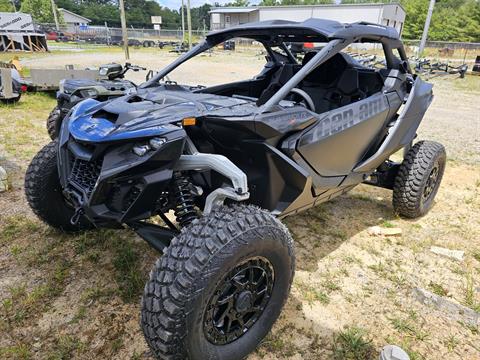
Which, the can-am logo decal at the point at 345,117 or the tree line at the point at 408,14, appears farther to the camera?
the tree line at the point at 408,14

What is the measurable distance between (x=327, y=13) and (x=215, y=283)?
5363cm

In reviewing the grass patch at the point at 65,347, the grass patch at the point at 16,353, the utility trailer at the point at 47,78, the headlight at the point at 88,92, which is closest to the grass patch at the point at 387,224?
the grass patch at the point at 65,347

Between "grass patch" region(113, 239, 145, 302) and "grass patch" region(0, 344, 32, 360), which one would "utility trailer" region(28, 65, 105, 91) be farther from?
"grass patch" region(0, 344, 32, 360)

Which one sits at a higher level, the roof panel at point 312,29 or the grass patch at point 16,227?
the roof panel at point 312,29

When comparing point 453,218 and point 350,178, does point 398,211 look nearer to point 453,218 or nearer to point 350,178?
point 453,218

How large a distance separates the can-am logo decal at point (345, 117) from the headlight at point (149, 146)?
1021mm

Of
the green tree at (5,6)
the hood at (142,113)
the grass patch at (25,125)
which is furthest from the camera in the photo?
the green tree at (5,6)

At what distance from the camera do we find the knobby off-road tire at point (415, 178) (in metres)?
3.97

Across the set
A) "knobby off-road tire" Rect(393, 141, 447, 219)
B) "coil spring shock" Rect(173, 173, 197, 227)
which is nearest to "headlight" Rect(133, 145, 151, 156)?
"coil spring shock" Rect(173, 173, 197, 227)

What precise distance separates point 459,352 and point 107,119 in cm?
268

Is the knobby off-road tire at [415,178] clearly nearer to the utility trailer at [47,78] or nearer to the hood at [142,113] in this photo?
the hood at [142,113]

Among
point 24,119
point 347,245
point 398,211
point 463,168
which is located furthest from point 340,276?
point 24,119

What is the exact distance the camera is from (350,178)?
3.42 m

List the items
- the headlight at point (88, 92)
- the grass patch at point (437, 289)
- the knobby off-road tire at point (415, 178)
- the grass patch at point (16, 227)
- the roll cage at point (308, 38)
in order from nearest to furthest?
the roll cage at point (308, 38)
the grass patch at point (437, 289)
the grass patch at point (16, 227)
the knobby off-road tire at point (415, 178)
the headlight at point (88, 92)
